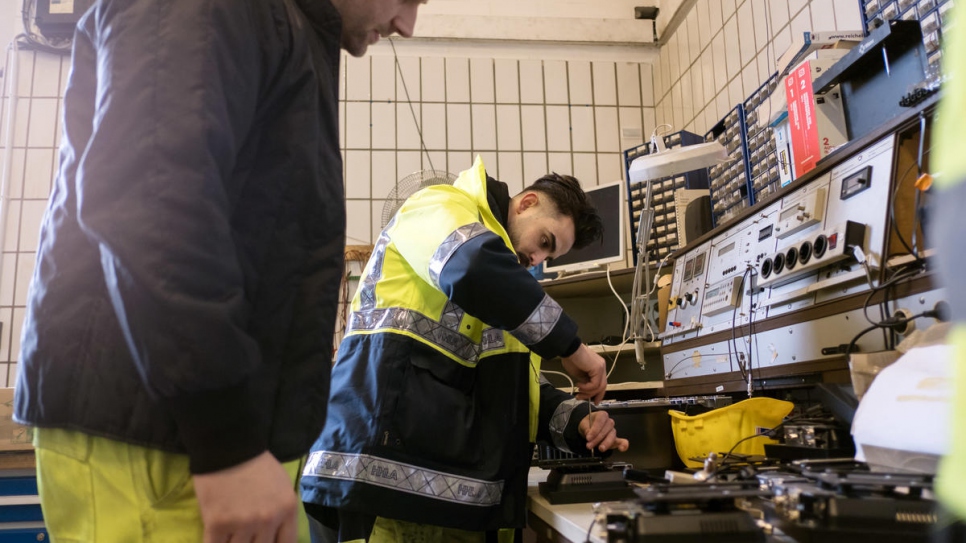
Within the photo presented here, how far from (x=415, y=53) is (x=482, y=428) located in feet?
9.31

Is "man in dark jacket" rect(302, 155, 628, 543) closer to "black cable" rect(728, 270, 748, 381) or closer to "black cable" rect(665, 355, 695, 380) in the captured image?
"black cable" rect(728, 270, 748, 381)

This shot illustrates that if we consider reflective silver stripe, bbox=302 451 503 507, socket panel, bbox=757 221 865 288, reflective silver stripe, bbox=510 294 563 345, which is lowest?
reflective silver stripe, bbox=302 451 503 507

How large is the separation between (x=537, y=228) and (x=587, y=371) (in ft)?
1.63

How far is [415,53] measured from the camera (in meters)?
3.73

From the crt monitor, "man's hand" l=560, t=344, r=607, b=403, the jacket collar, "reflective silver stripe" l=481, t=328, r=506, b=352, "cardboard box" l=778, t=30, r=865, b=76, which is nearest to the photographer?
the jacket collar

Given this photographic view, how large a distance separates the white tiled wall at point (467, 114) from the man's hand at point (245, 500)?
2940 mm

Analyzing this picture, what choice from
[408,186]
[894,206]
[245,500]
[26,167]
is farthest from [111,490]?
[26,167]

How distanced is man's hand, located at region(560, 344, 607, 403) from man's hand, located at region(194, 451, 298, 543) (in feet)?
2.30

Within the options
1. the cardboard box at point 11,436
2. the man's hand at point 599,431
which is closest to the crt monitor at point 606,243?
the man's hand at point 599,431

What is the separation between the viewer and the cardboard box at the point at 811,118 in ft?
4.88

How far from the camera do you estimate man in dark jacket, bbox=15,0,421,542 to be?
1.93 ft

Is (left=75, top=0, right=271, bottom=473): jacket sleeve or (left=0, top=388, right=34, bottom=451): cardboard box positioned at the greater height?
(left=75, top=0, right=271, bottom=473): jacket sleeve

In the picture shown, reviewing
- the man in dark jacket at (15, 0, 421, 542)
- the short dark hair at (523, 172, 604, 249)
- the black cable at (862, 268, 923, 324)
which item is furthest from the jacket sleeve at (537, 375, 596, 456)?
the man in dark jacket at (15, 0, 421, 542)

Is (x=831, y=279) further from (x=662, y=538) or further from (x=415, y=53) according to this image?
(x=415, y=53)
